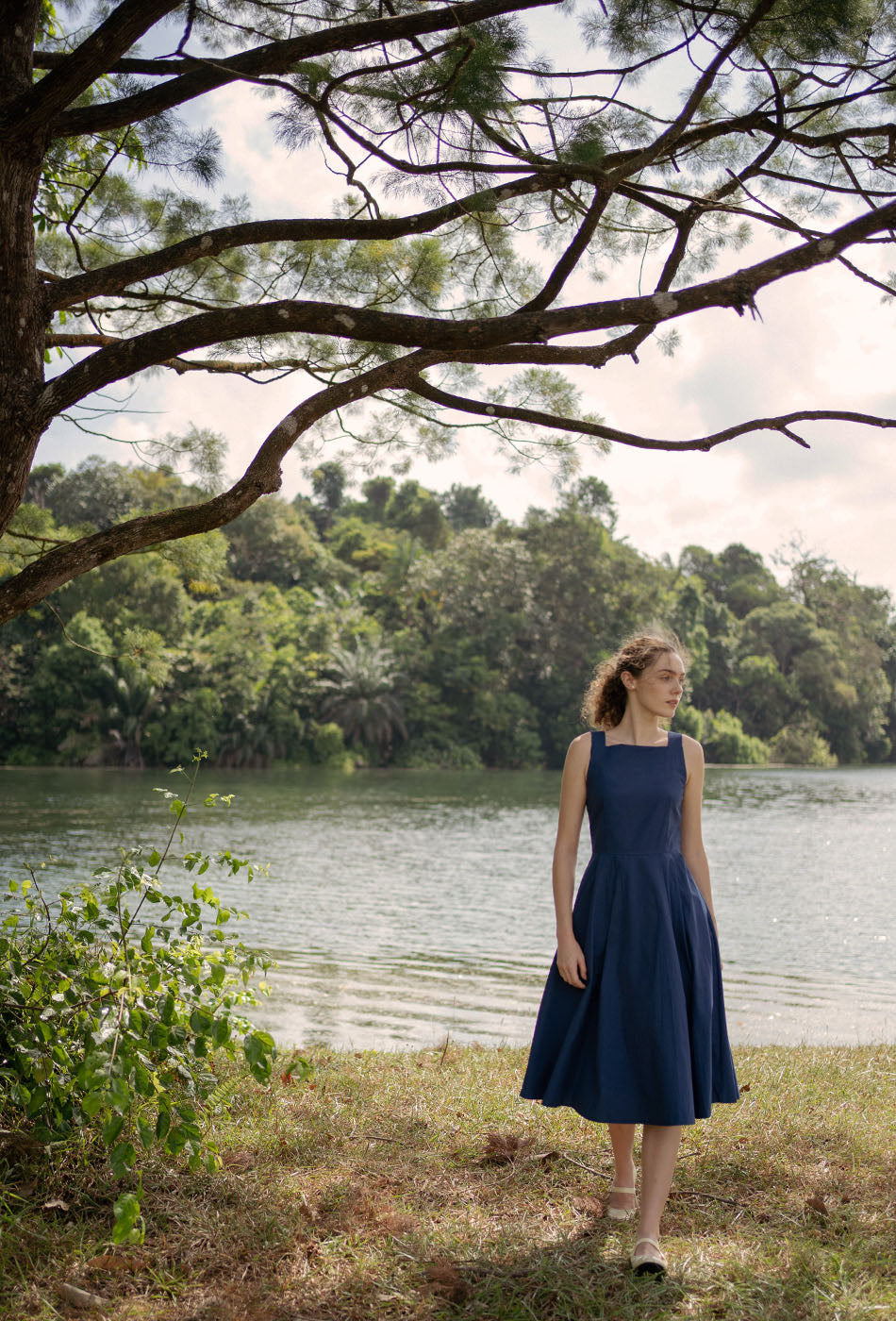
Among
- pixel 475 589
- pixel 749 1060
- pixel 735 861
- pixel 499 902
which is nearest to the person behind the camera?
pixel 749 1060

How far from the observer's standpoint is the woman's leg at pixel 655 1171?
93.0 inches

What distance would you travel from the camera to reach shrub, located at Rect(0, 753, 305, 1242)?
2332mm

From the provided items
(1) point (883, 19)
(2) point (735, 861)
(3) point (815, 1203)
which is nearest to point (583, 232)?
(1) point (883, 19)

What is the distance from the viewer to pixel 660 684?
269 centimetres

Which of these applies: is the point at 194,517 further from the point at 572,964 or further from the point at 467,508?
the point at 467,508

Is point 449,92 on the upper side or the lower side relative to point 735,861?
upper

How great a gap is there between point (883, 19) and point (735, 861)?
12653mm

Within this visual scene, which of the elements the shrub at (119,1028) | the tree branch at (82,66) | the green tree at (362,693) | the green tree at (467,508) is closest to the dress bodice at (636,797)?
the shrub at (119,1028)

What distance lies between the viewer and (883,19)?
3.62m

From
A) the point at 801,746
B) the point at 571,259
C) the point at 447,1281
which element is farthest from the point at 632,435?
the point at 801,746

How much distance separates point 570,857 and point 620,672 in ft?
1.63

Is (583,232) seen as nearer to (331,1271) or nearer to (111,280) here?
(111,280)

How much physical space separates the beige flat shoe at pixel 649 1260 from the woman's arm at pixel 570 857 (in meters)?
0.55

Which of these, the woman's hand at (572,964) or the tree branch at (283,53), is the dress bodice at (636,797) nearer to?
the woman's hand at (572,964)
